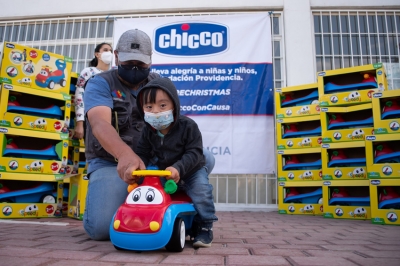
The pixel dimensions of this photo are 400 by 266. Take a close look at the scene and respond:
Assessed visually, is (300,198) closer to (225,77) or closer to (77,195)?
(225,77)

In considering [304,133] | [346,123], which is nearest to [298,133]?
[304,133]

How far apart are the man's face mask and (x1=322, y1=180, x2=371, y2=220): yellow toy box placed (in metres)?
2.44

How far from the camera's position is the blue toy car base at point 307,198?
12.3 ft

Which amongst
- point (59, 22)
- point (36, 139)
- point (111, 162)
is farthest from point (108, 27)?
point (111, 162)

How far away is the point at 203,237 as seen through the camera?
5.12 feet

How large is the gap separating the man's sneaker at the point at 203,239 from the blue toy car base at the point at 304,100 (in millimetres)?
2781

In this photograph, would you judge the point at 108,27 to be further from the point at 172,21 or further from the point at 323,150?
the point at 323,150

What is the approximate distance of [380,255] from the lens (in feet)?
4.54

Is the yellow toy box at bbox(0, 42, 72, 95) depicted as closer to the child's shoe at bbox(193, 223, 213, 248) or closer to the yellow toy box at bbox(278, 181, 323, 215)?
the child's shoe at bbox(193, 223, 213, 248)

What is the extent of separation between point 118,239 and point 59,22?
454cm

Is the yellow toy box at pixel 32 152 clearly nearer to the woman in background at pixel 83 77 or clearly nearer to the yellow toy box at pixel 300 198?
the woman in background at pixel 83 77

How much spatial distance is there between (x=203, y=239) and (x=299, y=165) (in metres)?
2.62

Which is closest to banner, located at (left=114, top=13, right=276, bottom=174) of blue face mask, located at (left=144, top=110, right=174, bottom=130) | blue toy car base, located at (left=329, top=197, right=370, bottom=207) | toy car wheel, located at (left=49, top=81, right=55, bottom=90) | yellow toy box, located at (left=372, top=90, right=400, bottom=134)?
blue toy car base, located at (left=329, top=197, right=370, bottom=207)

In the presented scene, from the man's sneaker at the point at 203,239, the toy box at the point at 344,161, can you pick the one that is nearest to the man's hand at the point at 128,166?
the man's sneaker at the point at 203,239
